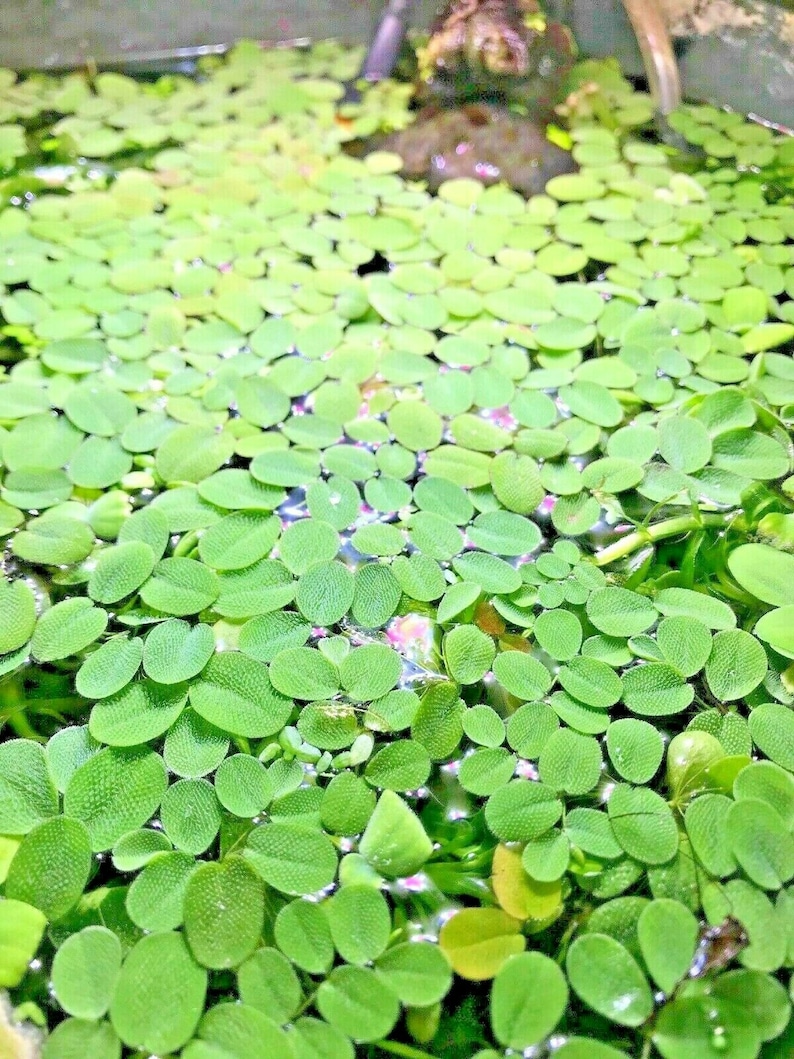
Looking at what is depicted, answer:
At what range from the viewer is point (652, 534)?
4.48ft

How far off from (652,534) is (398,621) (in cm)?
47

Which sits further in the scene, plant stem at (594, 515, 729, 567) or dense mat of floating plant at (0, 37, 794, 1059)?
plant stem at (594, 515, 729, 567)

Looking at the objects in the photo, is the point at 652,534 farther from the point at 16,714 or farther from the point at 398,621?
the point at 16,714

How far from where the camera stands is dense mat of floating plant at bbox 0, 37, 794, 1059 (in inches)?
35.9

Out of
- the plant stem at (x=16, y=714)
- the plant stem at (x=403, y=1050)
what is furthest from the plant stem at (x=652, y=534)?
the plant stem at (x=16, y=714)

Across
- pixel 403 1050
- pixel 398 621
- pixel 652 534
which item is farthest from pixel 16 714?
pixel 652 534

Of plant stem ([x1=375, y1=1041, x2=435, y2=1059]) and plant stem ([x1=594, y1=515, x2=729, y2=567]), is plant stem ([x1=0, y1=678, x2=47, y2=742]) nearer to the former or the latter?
plant stem ([x1=375, y1=1041, x2=435, y2=1059])

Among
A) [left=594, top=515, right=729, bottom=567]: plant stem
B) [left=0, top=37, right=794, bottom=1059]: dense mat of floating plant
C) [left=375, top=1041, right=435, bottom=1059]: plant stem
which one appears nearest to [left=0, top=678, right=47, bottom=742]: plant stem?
[left=0, top=37, right=794, bottom=1059]: dense mat of floating plant

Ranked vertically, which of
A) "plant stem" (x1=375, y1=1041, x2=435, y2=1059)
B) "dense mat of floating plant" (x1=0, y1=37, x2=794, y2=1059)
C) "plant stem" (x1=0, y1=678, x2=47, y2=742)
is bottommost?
"plant stem" (x1=375, y1=1041, x2=435, y2=1059)

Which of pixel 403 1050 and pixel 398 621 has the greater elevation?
pixel 398 621

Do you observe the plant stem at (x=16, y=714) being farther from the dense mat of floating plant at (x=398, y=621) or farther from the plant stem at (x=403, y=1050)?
the plant stem at (x=403, y=1050)

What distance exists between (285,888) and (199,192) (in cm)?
186

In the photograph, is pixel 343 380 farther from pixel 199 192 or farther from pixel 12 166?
pixel 12 166

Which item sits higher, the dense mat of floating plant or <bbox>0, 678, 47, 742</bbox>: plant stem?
the dense mat of floating plant
